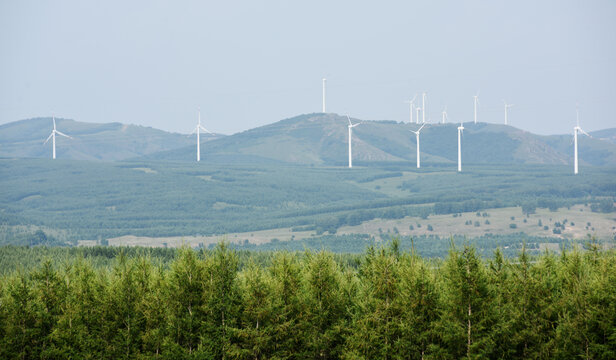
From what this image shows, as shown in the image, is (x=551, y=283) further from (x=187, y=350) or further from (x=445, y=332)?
(x=187, y=350)

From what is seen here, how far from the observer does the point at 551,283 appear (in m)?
71.9

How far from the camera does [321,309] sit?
2896 inches

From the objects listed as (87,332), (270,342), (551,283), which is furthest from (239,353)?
(551,283)

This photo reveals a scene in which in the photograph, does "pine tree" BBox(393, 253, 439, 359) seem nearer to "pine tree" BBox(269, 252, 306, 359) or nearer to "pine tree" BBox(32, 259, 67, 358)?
"pine tree" BBox(269, 252, 306, 359)

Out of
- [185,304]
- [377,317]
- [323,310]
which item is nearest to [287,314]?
[323,310]

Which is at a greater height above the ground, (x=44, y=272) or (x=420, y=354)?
(x=44, y=272)

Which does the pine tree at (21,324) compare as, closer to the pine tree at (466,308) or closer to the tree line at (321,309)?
the tree line at (321,309)

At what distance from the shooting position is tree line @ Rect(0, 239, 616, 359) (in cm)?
6669

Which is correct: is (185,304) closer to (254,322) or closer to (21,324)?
(254,322)

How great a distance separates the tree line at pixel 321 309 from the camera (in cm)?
6669

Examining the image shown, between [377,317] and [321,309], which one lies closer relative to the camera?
[377,317]

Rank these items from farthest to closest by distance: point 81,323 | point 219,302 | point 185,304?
1. point 81,323
2. point 185,304
3. point 219,302

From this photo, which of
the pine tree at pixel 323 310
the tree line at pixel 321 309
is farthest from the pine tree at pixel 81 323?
the pine tree at pixel 323 310

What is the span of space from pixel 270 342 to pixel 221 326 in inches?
173
